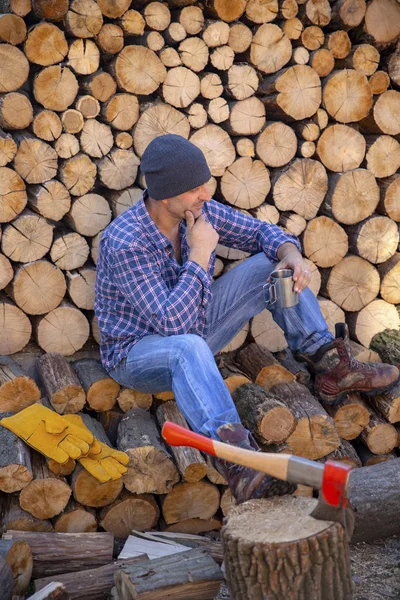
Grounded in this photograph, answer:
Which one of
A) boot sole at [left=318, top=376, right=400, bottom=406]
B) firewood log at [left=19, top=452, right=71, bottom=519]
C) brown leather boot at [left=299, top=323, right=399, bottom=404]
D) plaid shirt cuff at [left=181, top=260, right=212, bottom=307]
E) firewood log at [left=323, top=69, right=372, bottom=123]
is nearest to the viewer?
firewood log at [left=19, top=452, right=71, bottom=519]

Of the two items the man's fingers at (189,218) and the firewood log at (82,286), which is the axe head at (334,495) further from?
the firewood log at (82,286)

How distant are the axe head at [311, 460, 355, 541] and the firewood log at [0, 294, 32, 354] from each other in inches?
77.7

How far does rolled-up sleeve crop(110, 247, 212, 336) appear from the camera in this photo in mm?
3201

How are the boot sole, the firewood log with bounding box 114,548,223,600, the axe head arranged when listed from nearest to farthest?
the axe head
the firewood log with bounding box 114,548,223,600
the boot sole

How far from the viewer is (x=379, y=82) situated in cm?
421

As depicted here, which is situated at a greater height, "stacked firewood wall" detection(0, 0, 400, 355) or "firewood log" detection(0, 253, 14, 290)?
"stacked firewood wall" detection(0, 0, 400, 355)

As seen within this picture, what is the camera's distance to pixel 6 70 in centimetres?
350

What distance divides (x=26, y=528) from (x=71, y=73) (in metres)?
2.16

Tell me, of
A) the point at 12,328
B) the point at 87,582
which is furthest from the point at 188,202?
the point at 87,582

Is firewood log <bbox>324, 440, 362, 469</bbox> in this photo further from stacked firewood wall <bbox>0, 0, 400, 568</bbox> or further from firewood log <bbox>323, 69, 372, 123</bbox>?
firewood log <bbox>323, 69, 372, 123</bbox>

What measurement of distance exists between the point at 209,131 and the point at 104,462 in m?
1.84

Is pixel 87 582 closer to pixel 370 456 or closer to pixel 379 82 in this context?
pixel 370 456

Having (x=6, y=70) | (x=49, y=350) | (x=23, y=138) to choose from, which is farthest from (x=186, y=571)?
(x=6, y=70)

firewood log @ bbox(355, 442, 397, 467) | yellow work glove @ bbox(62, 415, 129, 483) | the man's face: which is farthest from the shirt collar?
firewood log @ bbox(355, 442, 397, 467)
